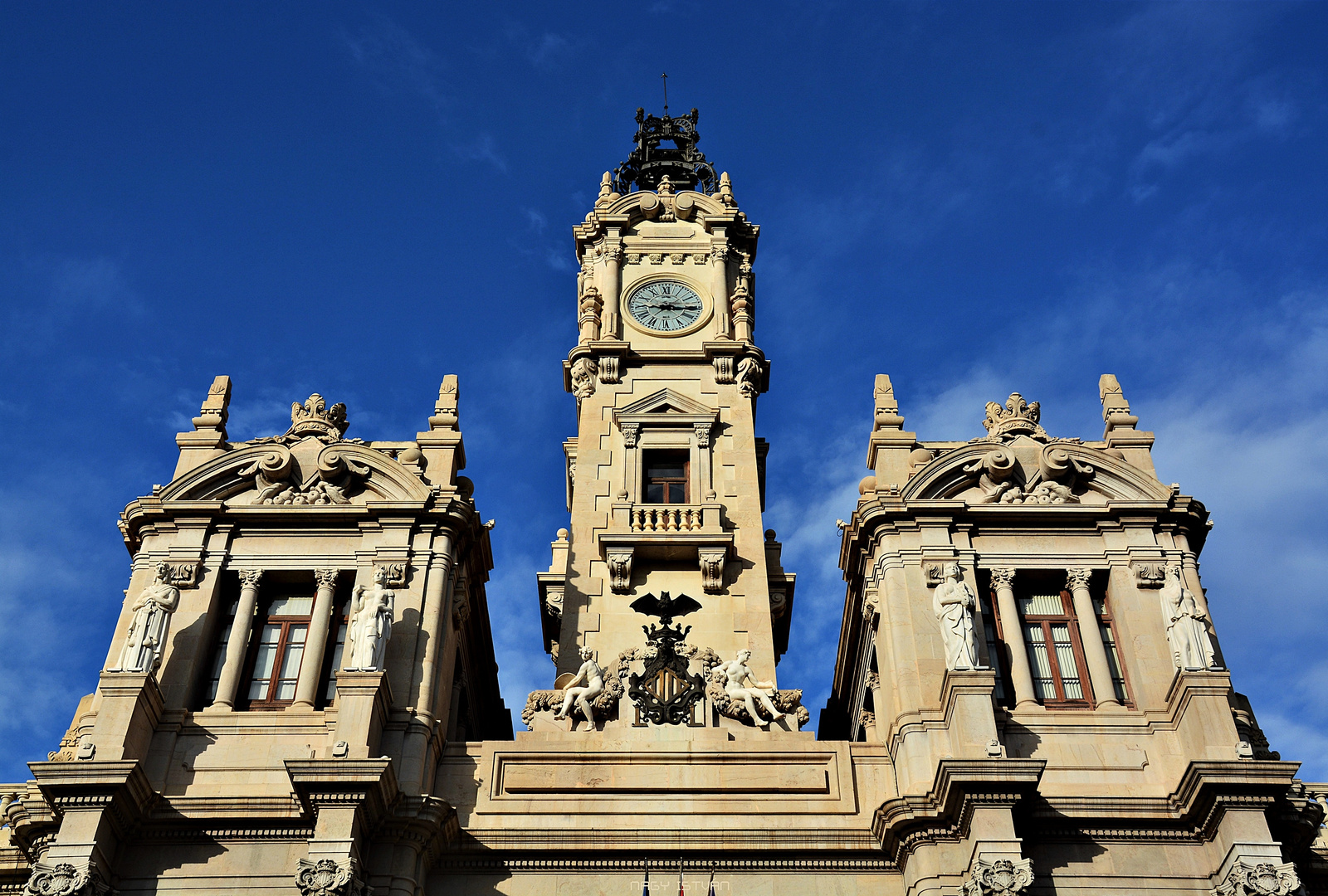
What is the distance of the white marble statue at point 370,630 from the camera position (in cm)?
2802

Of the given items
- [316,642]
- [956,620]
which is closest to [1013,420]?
[956,620]

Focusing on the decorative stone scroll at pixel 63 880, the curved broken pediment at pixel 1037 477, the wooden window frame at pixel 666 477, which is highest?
the wooden window frame at pixel 666 477

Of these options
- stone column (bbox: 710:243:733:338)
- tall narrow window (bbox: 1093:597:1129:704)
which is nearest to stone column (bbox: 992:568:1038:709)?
tall narrow window (bbox: 1093:597:1129:704)

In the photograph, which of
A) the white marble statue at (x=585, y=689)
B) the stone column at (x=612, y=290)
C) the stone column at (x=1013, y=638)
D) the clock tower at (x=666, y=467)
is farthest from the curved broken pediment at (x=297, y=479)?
the stone column at (x=1013, y=638)

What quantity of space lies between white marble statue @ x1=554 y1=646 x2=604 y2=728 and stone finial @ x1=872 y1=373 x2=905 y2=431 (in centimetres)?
936

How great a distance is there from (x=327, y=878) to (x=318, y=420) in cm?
1278

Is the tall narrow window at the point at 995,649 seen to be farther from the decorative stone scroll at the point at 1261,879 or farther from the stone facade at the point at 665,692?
the decorative stone scroll at the point at 1261,879

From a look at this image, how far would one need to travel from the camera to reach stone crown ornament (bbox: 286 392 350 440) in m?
33.6

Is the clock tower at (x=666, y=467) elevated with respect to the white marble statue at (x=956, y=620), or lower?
elevated

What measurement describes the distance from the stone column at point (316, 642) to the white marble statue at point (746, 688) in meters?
8.52

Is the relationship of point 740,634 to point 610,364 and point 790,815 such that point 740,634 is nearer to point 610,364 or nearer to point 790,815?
point 790,815

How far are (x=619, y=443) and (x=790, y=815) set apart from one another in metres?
12.1

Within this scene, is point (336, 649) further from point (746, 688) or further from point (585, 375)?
point (585, 375)

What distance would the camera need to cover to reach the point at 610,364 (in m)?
→ 37.8
